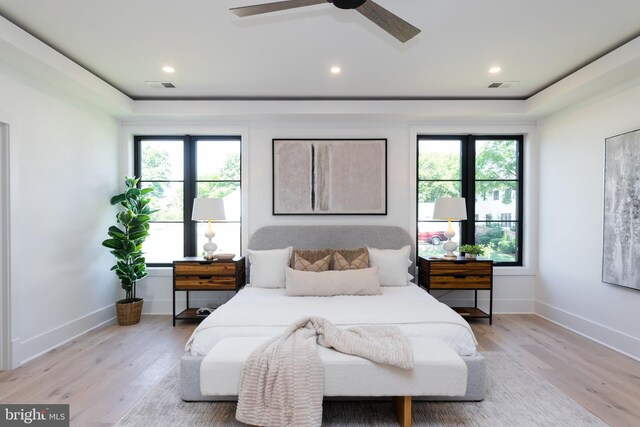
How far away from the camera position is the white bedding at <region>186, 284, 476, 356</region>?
250cm

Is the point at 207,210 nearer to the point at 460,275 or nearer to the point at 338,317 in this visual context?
the point at 338,317

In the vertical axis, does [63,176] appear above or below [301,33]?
below

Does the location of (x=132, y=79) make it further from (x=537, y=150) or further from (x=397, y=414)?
(x=537, y=150)

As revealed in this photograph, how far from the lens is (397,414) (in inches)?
87.7

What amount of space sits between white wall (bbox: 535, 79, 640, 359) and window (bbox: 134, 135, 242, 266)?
3867mm

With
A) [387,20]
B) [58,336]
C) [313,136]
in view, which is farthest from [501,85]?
[58,336]

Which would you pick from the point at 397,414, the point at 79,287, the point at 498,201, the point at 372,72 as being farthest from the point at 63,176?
the point at 498,201

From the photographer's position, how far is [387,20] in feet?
6.71

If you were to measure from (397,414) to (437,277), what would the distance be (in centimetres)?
208

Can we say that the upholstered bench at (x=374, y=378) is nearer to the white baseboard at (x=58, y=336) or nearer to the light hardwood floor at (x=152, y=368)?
the light hardwood floor at (x=152, y=368)

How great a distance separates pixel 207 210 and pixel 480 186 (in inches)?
136

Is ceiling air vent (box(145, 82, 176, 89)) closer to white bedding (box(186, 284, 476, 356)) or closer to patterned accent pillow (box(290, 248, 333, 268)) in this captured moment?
patterned accent pillow (box(290, 248, 333, 268))

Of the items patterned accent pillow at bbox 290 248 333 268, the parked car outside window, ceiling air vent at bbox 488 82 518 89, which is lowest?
patterned accent pillow at bbox 290 248 333 268

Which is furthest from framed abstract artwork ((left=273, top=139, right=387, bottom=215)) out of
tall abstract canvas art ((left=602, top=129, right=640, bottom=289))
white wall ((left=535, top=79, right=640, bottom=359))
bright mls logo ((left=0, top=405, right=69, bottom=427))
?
bright mls logo ((left=0, top=405, right=69, bottom=427))
